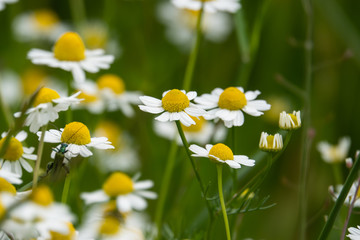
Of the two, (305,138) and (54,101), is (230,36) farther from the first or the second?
(54,101)

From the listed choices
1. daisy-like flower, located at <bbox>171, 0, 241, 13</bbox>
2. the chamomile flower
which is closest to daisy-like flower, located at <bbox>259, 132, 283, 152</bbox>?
daisy-like flower, located at <bbox>171, 0, 241, 13</bbox>

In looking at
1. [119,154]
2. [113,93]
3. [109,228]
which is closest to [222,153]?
[109,228]

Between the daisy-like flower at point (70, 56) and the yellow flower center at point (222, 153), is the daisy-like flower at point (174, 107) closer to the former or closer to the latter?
the yellow flower center at point (222, 153)

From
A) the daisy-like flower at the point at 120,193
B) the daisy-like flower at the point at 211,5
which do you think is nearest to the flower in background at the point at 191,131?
the daisy-like flower at the point at 211,5

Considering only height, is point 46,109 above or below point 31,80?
above

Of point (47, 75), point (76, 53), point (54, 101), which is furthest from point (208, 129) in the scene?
point (47, 75)

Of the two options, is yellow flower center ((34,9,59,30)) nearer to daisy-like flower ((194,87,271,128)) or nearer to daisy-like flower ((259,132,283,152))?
daisy-like flower ((194,87,271,128))

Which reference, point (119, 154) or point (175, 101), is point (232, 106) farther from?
point (119, 154)
